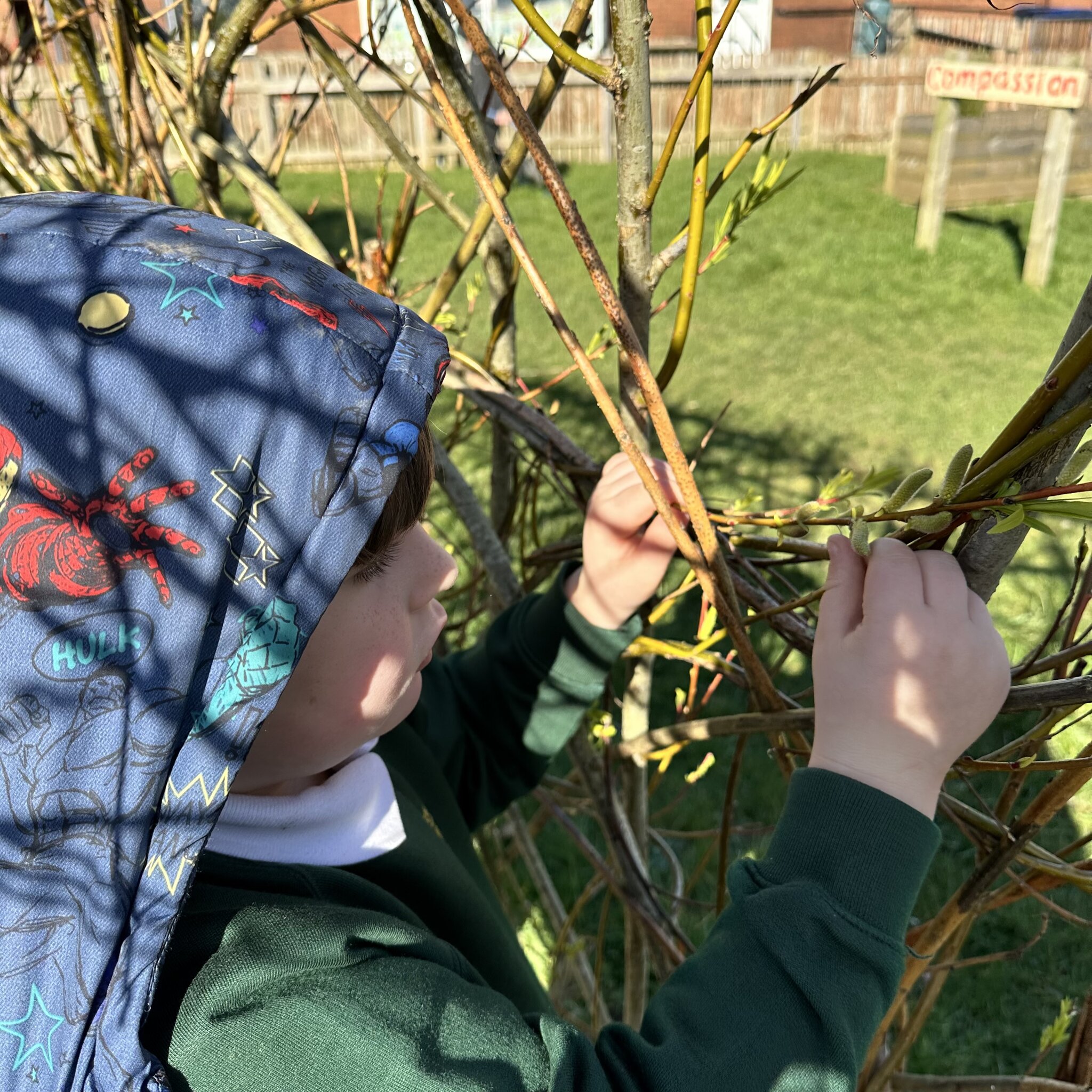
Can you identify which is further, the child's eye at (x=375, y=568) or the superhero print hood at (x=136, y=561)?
the child's eye at (x=375, y=568)

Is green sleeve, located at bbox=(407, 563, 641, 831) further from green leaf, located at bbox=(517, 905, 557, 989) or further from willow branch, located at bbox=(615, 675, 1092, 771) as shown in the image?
green leaf, located at bbox=(517, 905, 557, 989)

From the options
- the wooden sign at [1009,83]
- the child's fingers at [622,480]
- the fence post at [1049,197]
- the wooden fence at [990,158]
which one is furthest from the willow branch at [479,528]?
the wooden fence at [990,158]

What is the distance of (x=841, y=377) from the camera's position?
18.9ft

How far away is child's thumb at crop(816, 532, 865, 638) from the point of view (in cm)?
84

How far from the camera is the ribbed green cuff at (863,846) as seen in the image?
835 mm

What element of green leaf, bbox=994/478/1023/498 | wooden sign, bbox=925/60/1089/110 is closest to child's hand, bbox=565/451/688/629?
green leaf, bbox=994/478/1023/498

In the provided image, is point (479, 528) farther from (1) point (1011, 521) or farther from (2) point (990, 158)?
(2) point (990, 158)

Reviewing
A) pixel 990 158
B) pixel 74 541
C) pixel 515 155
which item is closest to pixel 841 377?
pixel 990 158

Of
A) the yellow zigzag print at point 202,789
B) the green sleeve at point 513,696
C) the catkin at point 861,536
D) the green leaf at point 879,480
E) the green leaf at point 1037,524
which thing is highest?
the green leaf at point 1037,524

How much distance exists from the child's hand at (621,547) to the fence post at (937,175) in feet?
22.8

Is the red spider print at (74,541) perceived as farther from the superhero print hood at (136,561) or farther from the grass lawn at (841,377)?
the grass lawn at (841,377)

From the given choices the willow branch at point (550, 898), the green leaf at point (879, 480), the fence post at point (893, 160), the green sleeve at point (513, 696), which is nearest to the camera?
the green leaf at point (879, 480)

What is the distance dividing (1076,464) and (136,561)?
653mm

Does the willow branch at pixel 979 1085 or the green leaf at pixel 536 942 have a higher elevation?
the willow branch at pixel 979 1085
